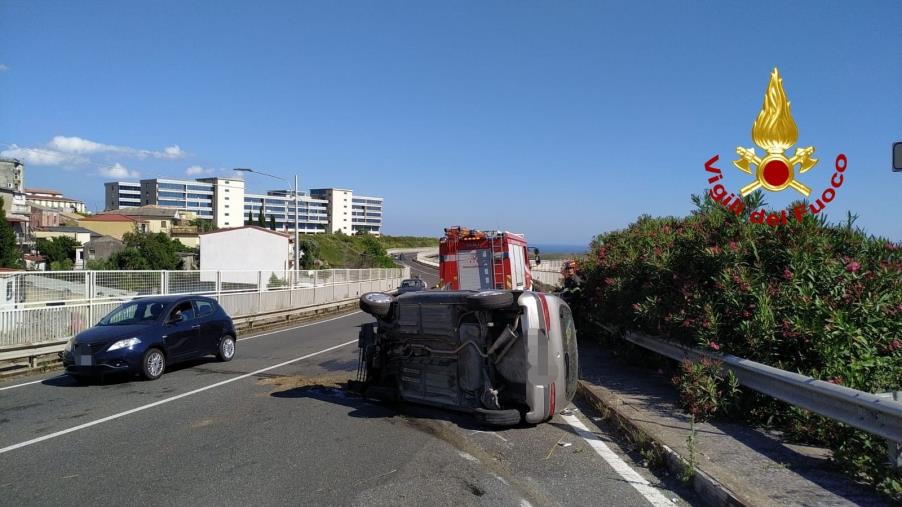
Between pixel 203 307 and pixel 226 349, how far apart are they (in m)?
1.05

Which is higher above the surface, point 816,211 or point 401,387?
point 816,211

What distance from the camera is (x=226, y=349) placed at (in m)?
14.7

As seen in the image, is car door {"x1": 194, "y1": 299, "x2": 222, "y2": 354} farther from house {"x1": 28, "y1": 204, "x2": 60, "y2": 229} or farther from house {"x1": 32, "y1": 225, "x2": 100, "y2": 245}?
house {"x1": 28, "y1": 204, "x2": 60, "y2": 229}

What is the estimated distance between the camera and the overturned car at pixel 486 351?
7562 mm

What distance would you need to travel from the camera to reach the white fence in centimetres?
1474

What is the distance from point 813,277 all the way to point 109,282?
16638 millimetres

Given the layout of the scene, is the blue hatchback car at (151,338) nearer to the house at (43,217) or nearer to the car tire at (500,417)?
the car tire at (500,417)

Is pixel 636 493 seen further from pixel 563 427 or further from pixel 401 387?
pixel 401 387

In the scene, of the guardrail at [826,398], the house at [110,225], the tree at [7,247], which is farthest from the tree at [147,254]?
the guardrail at [826,398]

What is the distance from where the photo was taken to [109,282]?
17828 mm

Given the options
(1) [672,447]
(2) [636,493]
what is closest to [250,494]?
(2) [636,493]

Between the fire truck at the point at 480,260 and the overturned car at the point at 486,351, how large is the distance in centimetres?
1129

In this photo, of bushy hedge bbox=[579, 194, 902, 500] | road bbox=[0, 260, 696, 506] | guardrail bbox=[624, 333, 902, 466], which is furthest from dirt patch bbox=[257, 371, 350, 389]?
guardrail bbox=[624, 333, 902, 466]

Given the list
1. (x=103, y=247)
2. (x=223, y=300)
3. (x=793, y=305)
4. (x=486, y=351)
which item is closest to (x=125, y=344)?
(x=486, y=351)
